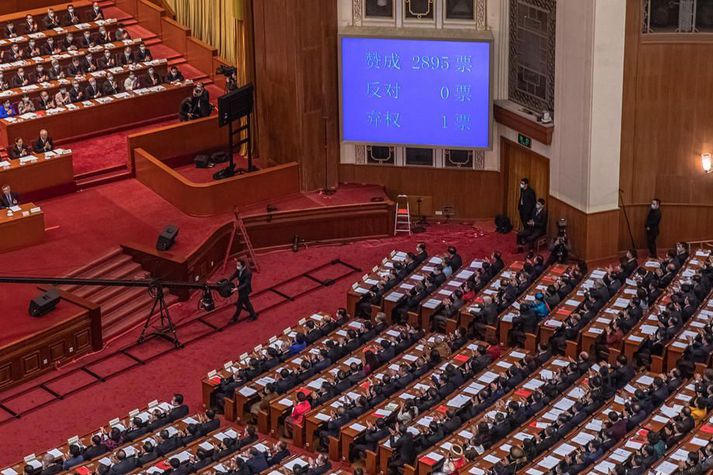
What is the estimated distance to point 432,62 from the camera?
32.3 meters

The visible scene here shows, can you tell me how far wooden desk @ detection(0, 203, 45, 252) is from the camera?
30234mm

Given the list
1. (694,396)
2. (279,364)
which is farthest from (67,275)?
(694,396)

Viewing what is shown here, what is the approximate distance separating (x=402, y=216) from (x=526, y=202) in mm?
2955

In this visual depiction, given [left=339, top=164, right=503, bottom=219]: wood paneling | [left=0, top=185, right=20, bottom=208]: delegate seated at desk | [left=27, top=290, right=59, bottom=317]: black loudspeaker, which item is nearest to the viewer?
[left=27, top=290, right=59, bottom=317]: black loudspeaker

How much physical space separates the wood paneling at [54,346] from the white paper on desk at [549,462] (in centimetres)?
915

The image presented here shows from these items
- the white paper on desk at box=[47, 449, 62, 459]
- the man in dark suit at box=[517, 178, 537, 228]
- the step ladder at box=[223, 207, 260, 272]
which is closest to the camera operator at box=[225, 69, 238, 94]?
the step ladder at box=[223, 207, 260, 272]

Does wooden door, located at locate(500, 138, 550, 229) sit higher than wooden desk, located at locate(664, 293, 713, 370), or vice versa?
wooden door, located at locate(500, 138, 550, 229)

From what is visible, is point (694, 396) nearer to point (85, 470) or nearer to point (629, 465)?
point (629, 465)

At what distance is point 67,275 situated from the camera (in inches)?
1153

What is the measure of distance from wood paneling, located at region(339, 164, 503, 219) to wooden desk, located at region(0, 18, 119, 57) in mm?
7467

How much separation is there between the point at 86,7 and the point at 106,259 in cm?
952

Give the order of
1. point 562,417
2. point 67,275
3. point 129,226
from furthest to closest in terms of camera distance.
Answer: point 129,226
point 67,275
point 562,417

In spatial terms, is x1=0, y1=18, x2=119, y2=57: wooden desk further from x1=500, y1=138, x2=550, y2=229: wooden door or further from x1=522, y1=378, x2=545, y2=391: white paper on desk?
x1=522, y1=378, x2=545, y2=391: white paper on desk

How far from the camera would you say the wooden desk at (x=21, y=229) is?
30.2 meters
